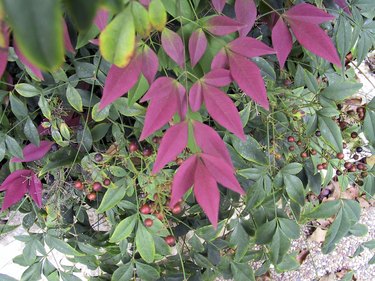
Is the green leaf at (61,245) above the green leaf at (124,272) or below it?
above

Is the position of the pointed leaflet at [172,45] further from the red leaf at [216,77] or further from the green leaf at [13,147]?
the green leaf at [13,147]

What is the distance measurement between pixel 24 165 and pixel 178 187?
22.8 inches

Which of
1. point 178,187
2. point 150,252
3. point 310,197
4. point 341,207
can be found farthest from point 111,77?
point 310,197

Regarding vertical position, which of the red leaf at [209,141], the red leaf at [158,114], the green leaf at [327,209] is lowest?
the green leaf at [327,209]

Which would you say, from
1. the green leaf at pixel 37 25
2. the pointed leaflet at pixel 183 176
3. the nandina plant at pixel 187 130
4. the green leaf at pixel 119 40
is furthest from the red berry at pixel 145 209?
the green leaf at pixel 37 25

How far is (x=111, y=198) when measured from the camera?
866mm

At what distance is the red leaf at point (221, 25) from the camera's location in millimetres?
629

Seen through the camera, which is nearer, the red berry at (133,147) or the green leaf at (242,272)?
the red berry at (133,147)

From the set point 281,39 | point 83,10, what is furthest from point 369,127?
point 83,10

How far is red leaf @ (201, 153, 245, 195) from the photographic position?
21.8 inches

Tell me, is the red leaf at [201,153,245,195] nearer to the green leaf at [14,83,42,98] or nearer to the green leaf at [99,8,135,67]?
the green leaf at [99,8,135,67]

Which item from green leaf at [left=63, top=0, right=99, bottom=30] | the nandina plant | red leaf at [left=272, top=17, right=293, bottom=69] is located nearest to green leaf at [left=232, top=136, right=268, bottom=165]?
the nandina plant

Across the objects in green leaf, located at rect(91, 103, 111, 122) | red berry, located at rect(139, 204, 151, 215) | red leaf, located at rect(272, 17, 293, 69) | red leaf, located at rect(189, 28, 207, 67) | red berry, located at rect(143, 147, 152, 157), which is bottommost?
red berry, located at rect(139, 204, 151, 215)

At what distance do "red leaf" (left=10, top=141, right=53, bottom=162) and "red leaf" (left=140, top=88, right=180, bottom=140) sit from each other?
1.38 feet
